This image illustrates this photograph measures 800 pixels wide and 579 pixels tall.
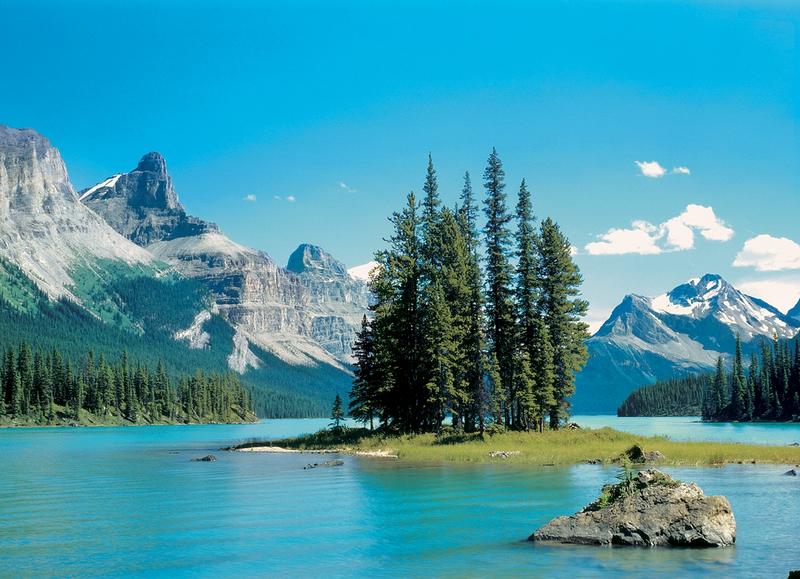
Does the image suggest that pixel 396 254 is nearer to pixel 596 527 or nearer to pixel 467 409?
pixel 467 409

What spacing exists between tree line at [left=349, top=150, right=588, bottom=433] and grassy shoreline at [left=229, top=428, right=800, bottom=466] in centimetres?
322

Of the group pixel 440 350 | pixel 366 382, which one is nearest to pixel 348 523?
pixel 440 350

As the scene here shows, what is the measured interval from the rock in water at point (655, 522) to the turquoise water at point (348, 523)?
2.38 ft

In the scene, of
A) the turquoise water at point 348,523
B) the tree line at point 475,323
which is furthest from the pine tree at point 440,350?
the turquoise water at point 348,523

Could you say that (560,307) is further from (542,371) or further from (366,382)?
(366,382)

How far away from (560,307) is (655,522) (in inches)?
1891

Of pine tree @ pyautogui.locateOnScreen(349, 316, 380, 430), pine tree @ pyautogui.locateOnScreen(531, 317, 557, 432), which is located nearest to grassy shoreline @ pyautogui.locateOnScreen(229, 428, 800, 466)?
pine tree @ pyautogui.locateOnScreen(531, 317, 557, 432)

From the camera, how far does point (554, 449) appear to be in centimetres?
6047

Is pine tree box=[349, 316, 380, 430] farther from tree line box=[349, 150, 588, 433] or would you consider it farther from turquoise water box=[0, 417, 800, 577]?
turquoise water box=[0, 417, 800, 577]

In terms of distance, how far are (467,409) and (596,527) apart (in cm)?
4642

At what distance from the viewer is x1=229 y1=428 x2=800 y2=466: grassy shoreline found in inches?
2189

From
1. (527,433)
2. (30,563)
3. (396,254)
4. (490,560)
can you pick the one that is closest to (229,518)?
(30,563)

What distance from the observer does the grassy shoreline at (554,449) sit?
55.6 meters

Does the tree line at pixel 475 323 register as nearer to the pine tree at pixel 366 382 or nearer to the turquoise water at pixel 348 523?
the pine tree at pixel 366 382
